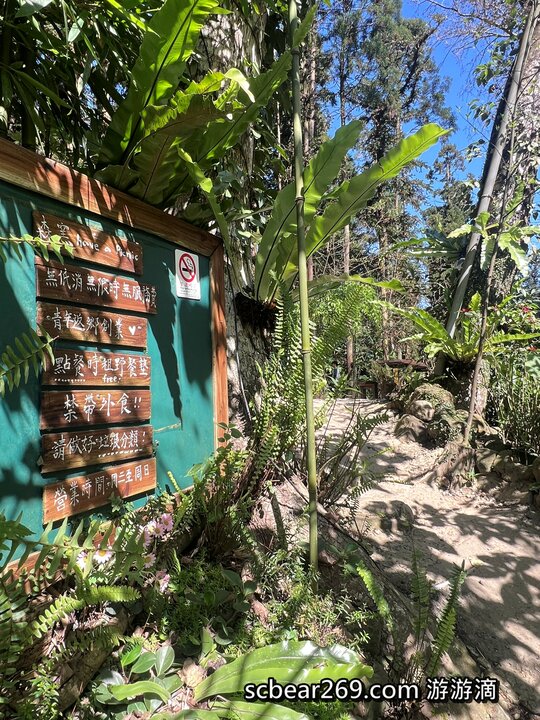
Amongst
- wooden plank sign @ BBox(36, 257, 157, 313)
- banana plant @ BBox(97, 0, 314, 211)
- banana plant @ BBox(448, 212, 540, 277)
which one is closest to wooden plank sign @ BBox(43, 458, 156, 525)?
wooden plank sign @ BBox(36, 257, 157, 313)

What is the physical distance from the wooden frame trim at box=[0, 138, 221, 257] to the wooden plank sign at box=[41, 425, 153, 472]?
2.42ft

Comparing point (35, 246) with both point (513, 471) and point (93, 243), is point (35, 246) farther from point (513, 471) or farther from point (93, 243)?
point (513, 471)

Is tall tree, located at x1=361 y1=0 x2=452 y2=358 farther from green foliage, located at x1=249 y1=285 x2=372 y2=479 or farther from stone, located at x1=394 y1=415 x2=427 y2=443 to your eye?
green foliage, located at x1=249 y1=285 x2=372 y2=479

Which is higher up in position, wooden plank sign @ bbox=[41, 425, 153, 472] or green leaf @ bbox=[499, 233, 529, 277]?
green leaf @ bbox=[499, 233, 529, 277]

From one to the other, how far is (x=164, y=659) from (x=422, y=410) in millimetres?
3912

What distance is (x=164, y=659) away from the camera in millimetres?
1149

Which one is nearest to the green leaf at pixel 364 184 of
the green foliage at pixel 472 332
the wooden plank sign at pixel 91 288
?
the wooden plank sign at pixel 91 288

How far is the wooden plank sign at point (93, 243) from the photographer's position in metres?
1.25

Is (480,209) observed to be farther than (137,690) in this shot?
Yes

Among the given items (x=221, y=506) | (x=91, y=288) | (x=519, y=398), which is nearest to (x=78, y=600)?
(x=221, y=506)

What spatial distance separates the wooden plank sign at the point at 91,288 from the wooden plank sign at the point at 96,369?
6.8 inches

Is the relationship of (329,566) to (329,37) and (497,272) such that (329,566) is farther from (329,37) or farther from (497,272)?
(329,37)

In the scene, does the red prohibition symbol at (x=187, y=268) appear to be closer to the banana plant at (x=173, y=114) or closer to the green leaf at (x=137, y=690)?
the banana plant at (x=173, y=114)

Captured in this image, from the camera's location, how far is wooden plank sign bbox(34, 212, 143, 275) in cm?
125
